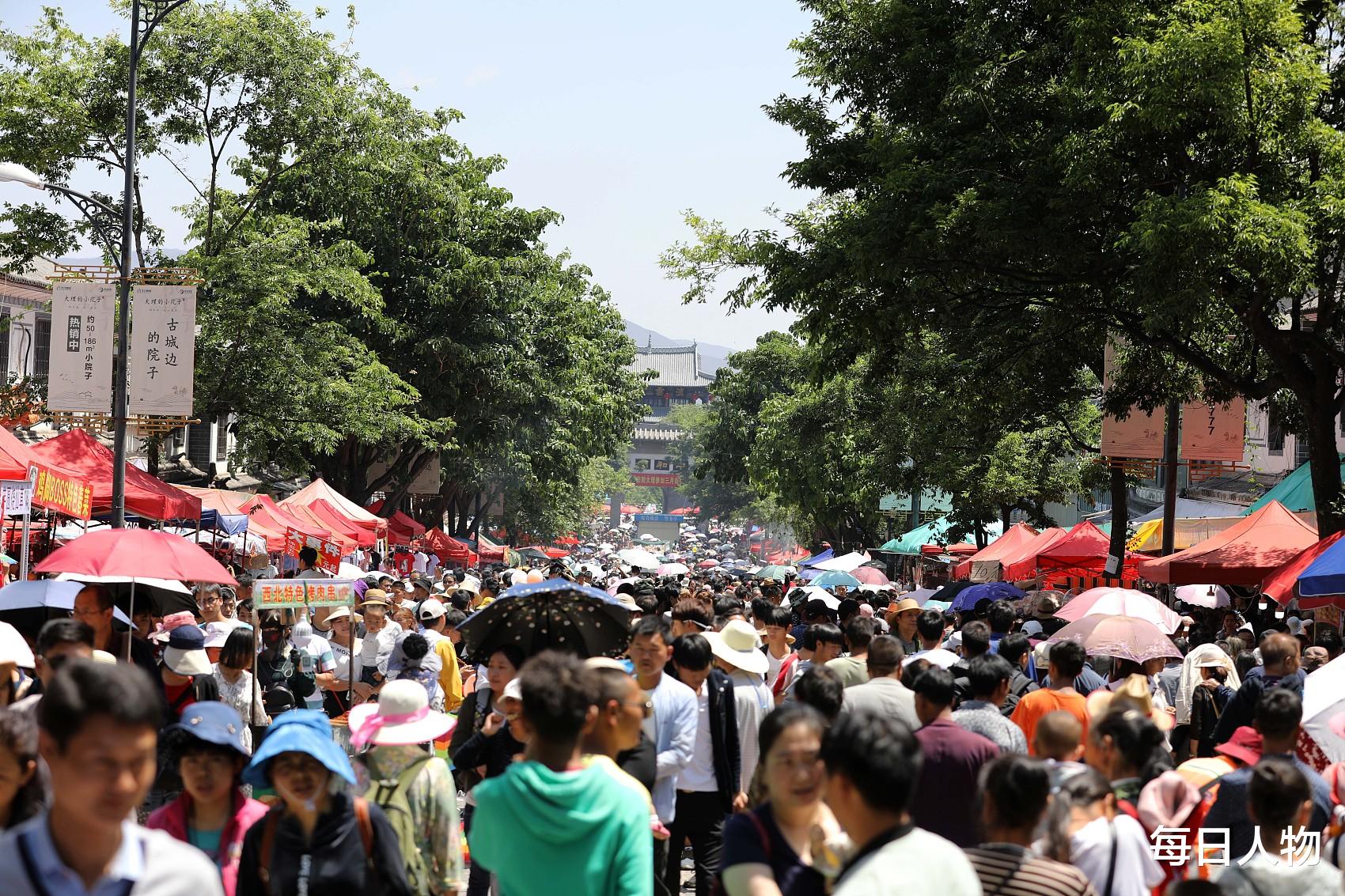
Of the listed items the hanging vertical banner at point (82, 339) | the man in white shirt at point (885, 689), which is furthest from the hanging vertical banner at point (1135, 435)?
the man in white shirt at point (885, 689)

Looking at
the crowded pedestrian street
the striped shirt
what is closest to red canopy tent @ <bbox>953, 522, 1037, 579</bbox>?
the crowded pedestrian street

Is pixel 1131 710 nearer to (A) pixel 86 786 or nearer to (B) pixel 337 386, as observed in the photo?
(A) pixel 86 786

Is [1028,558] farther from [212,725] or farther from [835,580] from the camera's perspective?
[212,725]

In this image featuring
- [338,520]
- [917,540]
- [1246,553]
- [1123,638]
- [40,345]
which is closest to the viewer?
[1123,638]

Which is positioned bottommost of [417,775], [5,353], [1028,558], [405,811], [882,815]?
[1028,558]

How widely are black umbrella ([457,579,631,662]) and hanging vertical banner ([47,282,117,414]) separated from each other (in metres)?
13.4

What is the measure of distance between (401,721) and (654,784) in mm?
1786

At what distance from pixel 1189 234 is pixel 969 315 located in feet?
17.8

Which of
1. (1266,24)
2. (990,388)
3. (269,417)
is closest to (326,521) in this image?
(269,417)

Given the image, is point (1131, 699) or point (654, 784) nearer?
point (654, 784)

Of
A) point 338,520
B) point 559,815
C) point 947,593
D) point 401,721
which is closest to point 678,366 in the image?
point 338,520

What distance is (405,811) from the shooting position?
5414 millimetres

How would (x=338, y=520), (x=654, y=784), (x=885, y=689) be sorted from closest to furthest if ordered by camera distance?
(x=654, y=784), (x=885, y=689), (x=338, y=520)

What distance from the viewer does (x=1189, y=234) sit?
1370 cm
